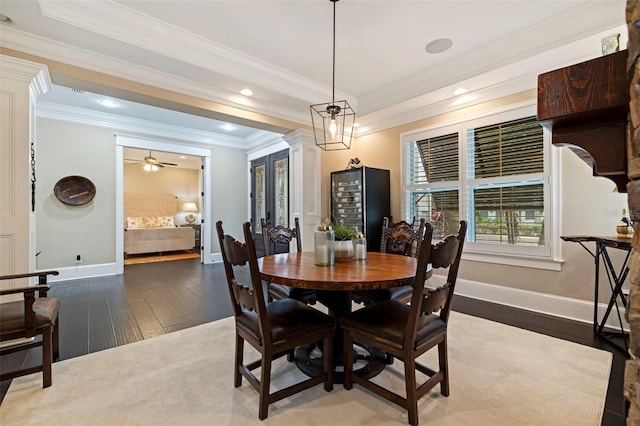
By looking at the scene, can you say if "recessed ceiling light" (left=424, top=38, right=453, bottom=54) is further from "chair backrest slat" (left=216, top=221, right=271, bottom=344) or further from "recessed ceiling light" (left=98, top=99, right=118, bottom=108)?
"recessed ceiling light" (left=98, top=99, right=118, bottom=108)

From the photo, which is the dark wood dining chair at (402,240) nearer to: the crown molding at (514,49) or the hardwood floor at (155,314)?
the hardwood floor at (155,314)

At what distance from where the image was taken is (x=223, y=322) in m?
2.92

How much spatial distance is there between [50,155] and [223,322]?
4377mm

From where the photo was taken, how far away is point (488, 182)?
356 centimetres

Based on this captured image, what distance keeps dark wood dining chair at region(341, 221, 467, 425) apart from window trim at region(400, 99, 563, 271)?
7.09ft

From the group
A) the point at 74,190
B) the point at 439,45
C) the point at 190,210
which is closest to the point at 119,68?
the point at 74,190

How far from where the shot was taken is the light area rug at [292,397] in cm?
155

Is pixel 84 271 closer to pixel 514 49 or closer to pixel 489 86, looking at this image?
pixel 489 86

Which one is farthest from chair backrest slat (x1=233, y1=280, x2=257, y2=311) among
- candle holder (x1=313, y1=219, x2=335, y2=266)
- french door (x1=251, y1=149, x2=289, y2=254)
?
french door (x1=251, y1=149, x2=289, y2=254)

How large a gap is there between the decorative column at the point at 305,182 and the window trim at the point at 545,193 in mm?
1607

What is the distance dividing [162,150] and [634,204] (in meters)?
6.53

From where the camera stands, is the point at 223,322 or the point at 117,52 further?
the point at 223,322

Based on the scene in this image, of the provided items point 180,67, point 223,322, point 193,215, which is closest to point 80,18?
point 180,67

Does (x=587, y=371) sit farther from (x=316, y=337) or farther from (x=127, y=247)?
(x=127, y=247)
